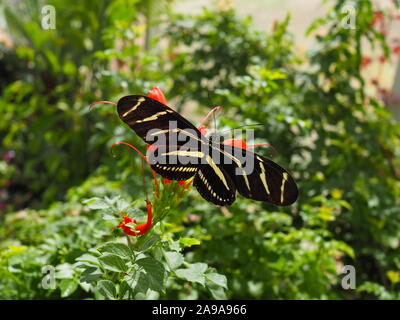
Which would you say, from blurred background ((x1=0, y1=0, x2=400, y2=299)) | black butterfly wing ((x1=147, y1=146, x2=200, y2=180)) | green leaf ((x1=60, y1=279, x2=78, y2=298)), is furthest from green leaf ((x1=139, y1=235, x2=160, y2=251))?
green leaf ((x1=60, y1=279, x2=78, y2=298))

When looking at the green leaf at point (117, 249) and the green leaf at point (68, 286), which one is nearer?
the green leaf at point (117, 249)

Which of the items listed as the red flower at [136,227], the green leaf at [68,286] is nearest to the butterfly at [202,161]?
the red flower at [136,227]

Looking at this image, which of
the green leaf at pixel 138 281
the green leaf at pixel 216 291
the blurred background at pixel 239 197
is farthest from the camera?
the blurred background at pixel 239 197

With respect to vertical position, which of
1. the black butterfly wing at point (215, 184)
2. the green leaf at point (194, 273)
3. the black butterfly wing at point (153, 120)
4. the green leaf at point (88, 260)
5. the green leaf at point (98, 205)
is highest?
the black butterfly wing at point (153, 120)

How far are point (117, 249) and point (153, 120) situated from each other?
0.25 metres

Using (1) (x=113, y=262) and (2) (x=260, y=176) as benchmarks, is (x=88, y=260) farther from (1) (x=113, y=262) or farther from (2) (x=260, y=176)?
(2) (x=260, y=176)

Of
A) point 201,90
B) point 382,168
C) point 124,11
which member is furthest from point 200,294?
point 124,11

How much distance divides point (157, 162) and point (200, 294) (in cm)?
60

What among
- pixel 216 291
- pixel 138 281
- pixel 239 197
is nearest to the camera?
pixel 138 281

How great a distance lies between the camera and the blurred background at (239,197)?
3.36ft

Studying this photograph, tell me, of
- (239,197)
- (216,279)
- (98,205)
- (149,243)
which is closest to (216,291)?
(216,279)

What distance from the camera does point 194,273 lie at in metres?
0.74

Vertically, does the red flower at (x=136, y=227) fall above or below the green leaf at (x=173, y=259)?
above

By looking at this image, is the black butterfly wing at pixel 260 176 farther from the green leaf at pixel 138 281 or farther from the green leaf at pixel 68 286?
the green leaf at pixel 68 286
